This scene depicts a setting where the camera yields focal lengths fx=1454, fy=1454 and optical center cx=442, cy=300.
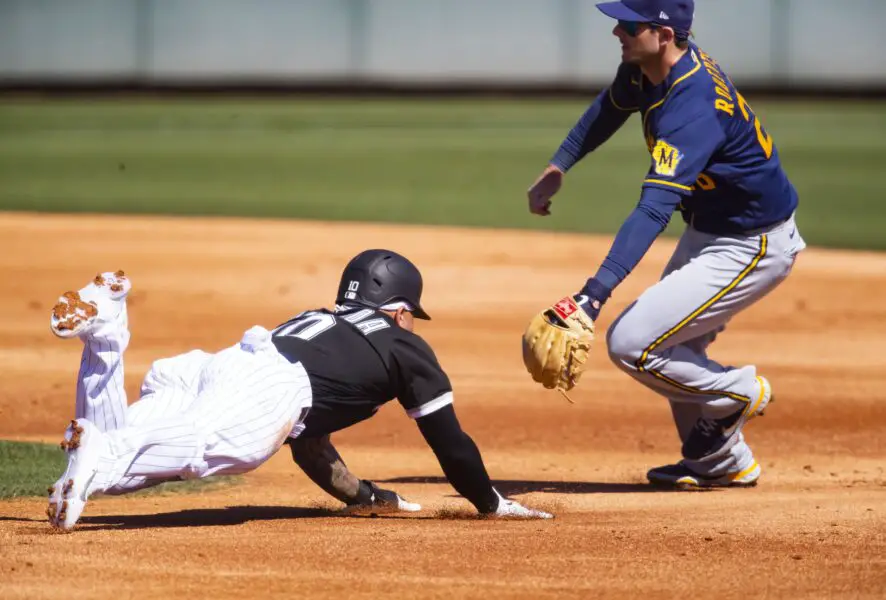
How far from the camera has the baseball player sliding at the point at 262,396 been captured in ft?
14.6

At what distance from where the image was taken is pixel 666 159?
5387 millimetres

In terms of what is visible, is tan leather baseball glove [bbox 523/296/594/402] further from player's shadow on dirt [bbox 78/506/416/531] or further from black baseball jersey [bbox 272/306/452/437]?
player's shadow on dirt [bbox 78/506/416/531]

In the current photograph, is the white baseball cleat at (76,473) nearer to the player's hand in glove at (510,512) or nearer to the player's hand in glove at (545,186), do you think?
the player's hand in glove at (510,512)

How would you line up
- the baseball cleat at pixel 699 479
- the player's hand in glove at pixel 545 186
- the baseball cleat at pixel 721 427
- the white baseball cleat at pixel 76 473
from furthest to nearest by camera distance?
the player's hand in glove at pixel 545 186, the baseball cleat at pixel 699 479, the baseball cleat at pixel 721 427, the white baseball cleat at pixel 76 473

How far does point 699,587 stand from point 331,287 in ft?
24.9

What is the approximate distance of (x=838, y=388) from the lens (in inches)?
341

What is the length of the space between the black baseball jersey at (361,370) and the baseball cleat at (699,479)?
1664 millimetres

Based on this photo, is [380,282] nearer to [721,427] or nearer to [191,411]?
[191,411]

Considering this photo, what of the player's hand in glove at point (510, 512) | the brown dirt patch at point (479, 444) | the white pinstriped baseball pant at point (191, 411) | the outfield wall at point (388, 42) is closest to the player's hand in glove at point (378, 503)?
the brown dirt patch at point (479, 444)

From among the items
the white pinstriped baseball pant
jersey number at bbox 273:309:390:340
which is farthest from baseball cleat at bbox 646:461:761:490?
the white pinstriped baseball pant

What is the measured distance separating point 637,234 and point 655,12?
928mm

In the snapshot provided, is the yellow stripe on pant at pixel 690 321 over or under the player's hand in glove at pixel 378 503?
over

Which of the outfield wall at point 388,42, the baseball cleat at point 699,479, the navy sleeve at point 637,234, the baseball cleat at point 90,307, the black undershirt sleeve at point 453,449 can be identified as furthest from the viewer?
the outfield wall at point 388,42

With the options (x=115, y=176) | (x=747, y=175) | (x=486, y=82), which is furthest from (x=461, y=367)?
(x=486, y=82)
